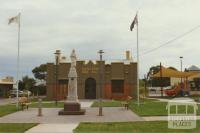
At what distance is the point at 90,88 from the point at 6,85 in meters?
31.2

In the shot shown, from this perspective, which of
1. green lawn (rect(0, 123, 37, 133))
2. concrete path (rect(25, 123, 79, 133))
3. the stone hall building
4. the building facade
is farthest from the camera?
the building facade

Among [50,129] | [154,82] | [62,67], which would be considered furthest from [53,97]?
[154,82]

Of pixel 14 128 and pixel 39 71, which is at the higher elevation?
pixel 39 71

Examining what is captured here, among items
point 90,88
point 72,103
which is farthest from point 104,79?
point 72,103

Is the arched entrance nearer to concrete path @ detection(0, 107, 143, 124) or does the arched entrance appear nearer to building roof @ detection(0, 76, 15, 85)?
building roof @ detection(0, 76, 15, 85)

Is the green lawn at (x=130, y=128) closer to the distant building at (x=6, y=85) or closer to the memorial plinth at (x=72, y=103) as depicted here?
the memorial plinth at (x=72, y=103)

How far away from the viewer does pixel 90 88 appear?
54.1 metres

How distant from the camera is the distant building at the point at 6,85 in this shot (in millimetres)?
74200

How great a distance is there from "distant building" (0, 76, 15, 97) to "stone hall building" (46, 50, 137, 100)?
22622 millimetres

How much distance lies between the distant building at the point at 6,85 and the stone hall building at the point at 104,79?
22.6m

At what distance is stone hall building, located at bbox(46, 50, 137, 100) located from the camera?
5344 cm

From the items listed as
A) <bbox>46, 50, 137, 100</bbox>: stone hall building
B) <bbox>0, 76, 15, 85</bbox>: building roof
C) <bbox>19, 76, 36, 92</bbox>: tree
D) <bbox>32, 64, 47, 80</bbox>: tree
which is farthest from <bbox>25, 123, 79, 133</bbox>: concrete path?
<bbox>32, 64, 47, 80</bbox>: tree

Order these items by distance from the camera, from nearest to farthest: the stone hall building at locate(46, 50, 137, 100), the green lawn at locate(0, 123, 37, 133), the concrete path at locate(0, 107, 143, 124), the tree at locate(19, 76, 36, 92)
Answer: the green lawn at locate(0, 123, 37, 133) → the concrete path at locate(0, 107, 143, 124) → the stone hall building at locate(46, 50, 137, 100) → the tree at locate(19, 76, 36, 92)

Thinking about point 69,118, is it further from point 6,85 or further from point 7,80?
point 6,85
